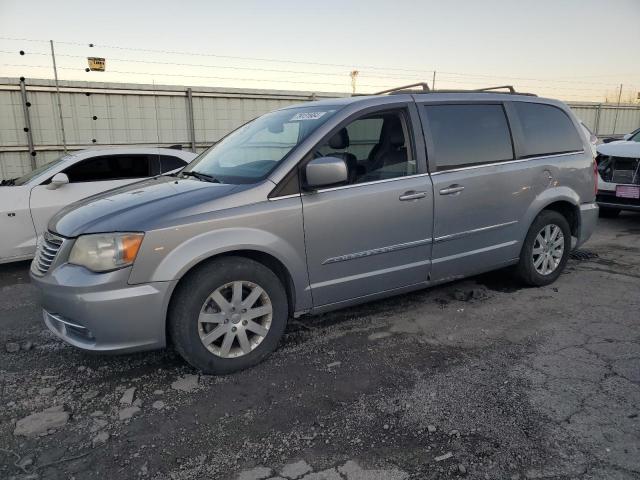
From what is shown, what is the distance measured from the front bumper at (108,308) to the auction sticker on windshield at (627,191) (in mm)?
7275

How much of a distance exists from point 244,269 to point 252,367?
68cm

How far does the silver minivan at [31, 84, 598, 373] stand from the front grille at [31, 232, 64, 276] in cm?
2

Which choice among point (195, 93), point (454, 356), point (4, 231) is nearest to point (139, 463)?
point (454, 356)

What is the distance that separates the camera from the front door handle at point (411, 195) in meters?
3.60

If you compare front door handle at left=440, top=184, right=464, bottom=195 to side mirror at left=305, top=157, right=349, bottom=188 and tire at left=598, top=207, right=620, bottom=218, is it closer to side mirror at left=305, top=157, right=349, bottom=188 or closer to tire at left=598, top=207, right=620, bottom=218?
side mirror at left=305, top=157, right=349, bottom=188

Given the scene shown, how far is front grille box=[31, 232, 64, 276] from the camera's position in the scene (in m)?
3.04

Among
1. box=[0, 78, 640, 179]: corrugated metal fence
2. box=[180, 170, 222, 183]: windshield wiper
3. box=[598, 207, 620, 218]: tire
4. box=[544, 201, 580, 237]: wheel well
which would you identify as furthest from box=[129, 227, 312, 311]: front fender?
box=[0, 78, 640, 179]: corrugated metal fence

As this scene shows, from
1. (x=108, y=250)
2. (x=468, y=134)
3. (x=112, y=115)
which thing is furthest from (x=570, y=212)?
(x=112, y=115)

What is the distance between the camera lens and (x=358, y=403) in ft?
9.06

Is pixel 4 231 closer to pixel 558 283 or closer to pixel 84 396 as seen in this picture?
pixel 84 396

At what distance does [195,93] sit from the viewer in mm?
11906

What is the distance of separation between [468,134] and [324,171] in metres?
1.59

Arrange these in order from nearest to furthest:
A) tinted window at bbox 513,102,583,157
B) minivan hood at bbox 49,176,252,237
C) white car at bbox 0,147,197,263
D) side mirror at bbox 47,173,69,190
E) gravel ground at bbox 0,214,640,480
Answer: gravel ground at bbox 0,214,640,480, minivan hood at bbox 49,176,252,237, tinted window at bbox 513,102,583,157, white car at bbox 0,147,197,263, side mirror at bbox 47,173,69,190

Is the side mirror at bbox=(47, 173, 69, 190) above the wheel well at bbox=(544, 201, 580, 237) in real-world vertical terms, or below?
above
